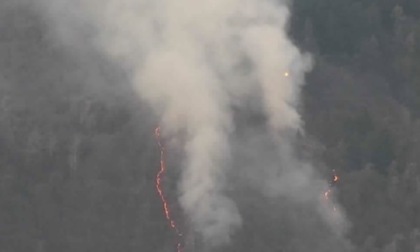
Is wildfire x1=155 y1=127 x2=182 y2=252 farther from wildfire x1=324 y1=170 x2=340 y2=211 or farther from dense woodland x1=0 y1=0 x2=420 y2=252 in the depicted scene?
wildfire x1=324 y1=170 x2=340 y2=211

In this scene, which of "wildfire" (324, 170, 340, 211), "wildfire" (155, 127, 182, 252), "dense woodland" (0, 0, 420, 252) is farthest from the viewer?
"wildfire" (324, 170, 340, 211)

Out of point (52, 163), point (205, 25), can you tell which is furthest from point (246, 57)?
point (52, 163)

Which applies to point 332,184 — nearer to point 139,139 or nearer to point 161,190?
point 161,190

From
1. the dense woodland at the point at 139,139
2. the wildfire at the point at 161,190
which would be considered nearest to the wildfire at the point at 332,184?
the dense woodland at the point at 139,139

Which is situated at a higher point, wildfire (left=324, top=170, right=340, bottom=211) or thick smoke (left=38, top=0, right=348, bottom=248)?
thick smoke (left=38, top=0, right=348, bottom=248)

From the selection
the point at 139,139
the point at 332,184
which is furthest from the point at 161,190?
the point at 332,184

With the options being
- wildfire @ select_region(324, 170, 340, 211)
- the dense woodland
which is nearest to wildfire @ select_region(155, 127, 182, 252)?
the dense woodland
